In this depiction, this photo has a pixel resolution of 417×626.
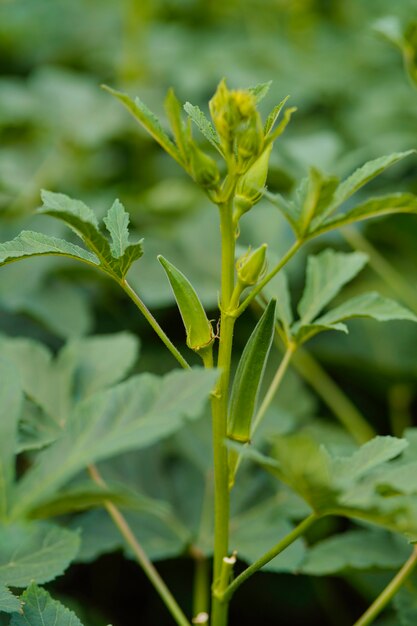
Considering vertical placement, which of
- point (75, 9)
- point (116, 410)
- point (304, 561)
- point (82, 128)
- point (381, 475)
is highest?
point (75, 9)

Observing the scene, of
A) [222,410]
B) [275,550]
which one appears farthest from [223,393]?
[275,550]

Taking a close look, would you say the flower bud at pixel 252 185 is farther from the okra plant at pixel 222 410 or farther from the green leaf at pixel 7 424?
the green leaf at pixel 7 424

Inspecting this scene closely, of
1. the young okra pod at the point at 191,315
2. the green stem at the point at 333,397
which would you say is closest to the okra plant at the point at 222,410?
the young okra pod at the point at 191,315

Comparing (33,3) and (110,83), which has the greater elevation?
(33,3)

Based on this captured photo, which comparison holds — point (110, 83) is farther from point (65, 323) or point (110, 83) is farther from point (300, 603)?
point (300, 603)

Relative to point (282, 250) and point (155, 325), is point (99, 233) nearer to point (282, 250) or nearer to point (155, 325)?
point (155, 325)

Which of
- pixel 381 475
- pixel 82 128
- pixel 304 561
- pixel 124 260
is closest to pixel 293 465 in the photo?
pixel 381 475
